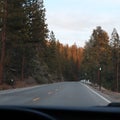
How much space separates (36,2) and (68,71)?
114948 millimetres

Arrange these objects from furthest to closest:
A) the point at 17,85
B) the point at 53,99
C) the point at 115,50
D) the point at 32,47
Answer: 1. the point at 115,50
2. the point at 32,47
3. the point at 17,85
4. the point at 53,99

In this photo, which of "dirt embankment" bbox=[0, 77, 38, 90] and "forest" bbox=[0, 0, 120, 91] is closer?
"dirt embankment" bbox=[0, 77, 38, 90]

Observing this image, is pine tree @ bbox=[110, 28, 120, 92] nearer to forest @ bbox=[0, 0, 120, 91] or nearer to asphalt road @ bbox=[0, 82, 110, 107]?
forest @ bbox=[0, 0, 120, 91]

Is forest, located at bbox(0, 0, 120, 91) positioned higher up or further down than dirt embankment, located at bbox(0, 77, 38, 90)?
higher up

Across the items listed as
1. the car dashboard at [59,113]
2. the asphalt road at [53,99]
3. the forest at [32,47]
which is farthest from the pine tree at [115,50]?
the car dashboard at [59,113]

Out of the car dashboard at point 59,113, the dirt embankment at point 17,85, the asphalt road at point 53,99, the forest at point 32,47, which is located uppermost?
the forest at point 32,47

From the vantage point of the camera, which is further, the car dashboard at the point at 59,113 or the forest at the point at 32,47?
the forest at the point at 32,47

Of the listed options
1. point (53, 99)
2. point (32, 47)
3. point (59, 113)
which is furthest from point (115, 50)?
point (59, 113)

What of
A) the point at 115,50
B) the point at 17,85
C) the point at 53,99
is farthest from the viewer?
the point at 115,50

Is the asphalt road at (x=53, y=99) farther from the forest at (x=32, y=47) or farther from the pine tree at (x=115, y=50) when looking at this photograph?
the pine tree at (x=115, y=50)

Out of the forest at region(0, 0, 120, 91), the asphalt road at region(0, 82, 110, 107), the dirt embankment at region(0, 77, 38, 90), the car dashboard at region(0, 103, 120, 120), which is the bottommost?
the asphalt road at region(0, 82, 110, 107)

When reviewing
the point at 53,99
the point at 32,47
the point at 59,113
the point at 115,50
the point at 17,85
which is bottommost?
the point at 53,99

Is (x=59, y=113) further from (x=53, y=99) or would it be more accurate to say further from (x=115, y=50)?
(x=115, y=50)

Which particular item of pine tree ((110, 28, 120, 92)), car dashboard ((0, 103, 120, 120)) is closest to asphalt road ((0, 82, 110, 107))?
car dashboard ((0, 103, 120, 120))
